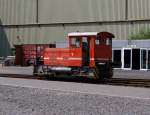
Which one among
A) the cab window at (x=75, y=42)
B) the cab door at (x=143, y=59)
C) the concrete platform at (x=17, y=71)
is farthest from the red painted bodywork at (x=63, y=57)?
the cab door at (x=143, y=59)

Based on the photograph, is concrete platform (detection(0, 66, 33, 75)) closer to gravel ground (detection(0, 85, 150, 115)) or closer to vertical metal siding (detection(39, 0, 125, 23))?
vertical metal siding (detection(39, 0, 125, 23))

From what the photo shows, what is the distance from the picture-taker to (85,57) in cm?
3036

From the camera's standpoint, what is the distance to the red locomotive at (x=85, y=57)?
29.9 metres

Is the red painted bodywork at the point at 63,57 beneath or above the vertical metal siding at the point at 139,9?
beneath

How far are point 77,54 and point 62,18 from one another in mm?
42080

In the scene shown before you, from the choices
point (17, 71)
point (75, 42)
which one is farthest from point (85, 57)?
point (17, 71)

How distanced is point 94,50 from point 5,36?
1999 inches

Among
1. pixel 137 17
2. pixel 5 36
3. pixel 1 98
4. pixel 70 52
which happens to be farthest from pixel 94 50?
pixel 5 36

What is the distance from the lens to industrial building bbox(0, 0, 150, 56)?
66500 millimetres

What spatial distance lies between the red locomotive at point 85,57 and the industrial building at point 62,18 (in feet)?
115

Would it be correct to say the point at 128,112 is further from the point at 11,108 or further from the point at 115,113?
the point at 11,108

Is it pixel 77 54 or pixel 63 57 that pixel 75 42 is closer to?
pixel 77 54

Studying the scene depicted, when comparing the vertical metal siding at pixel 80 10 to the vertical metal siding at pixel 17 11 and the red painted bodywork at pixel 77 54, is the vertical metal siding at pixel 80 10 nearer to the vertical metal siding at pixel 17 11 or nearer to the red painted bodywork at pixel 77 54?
the vertical metal siding at pixel 17 11

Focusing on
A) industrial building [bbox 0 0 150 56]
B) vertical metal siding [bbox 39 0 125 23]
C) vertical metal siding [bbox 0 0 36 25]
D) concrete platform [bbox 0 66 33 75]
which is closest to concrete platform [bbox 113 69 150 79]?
concrete platform [bbox 0 66 33 75]
